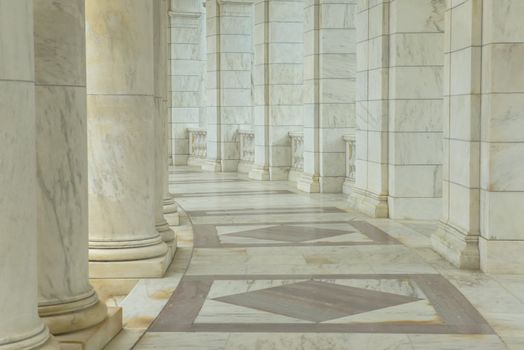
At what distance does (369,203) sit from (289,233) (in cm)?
235

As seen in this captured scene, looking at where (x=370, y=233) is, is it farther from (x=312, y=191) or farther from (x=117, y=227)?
(x=312, y=191)

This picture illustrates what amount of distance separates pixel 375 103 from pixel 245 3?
9.93 metres

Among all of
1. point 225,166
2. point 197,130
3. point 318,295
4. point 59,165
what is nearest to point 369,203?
point 318,295

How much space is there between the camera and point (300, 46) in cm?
1956

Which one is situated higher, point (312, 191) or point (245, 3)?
point (245, 3)

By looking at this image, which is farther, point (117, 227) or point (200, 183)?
point (200, 183)

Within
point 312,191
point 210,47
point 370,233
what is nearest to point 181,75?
point 210,47

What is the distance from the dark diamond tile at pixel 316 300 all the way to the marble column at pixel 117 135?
3.89 ft

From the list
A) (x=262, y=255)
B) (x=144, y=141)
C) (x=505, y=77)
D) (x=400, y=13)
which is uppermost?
(x=400, y=13)

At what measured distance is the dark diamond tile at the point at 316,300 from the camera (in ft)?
22.4

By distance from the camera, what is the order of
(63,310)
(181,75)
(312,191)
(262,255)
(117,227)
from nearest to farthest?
(63,310)
(117,227)
(262,255)
(312,191)
(181,75)

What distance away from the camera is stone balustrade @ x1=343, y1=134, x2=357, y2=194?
1599cm

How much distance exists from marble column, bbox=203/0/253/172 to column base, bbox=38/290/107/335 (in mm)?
16803

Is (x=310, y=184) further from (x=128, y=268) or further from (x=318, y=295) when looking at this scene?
(x=318, y=295)
